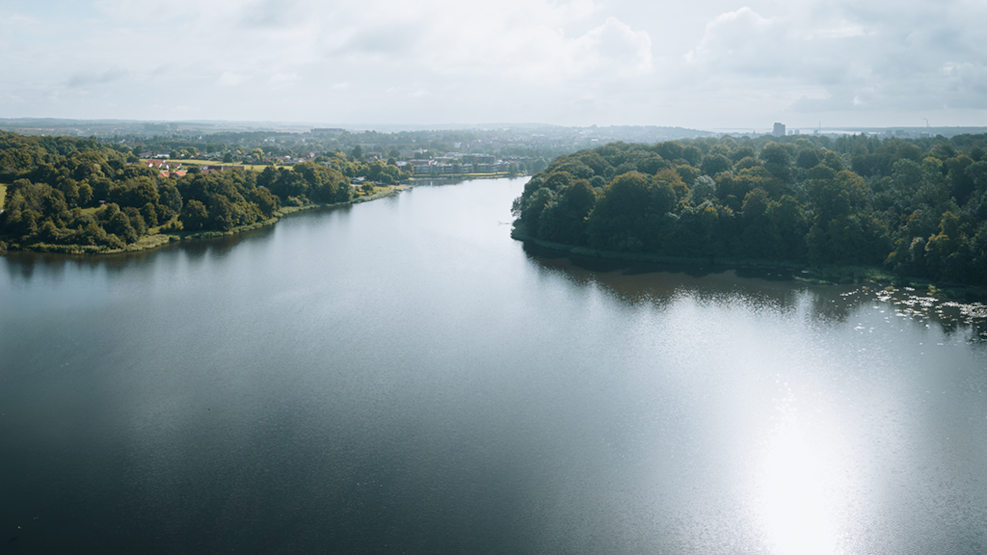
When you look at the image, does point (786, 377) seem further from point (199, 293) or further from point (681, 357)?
point (199, 293)

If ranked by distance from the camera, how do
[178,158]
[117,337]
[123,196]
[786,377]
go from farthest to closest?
1. [178,158]
2. [123,196]
3. [117,337]
4. [786,377]

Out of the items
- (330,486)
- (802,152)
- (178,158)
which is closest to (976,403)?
(330,486)

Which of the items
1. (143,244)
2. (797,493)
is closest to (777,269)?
(797,493)

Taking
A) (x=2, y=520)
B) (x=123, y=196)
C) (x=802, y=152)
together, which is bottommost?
(x=2, y=520)

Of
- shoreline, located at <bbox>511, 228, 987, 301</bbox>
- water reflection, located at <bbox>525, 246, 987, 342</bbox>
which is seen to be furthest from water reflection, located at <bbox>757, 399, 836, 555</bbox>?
shoreline, located at <bbox>511, 228, 987, 301</bbox>

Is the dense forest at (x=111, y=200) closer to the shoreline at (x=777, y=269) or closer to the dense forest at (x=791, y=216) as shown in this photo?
the dense forest at (x=791, y=216)

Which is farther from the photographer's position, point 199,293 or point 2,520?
point 199,293

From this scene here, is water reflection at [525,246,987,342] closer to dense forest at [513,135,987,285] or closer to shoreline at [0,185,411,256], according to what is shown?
dense forest at [513,135,987,285]
